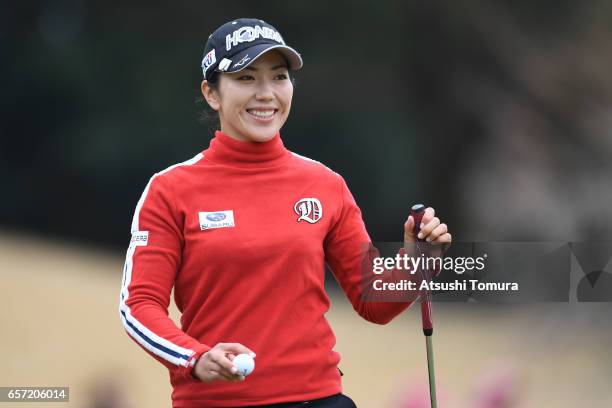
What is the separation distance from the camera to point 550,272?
3.55 m

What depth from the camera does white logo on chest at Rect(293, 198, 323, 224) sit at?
7.00 feet

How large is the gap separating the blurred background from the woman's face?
1417 millimetres

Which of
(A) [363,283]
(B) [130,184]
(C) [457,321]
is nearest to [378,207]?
(C) [457,321]

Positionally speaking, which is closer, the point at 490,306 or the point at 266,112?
the point at 266,112

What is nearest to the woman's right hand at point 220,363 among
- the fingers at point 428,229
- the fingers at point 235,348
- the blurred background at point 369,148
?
the fingers at point 235,348

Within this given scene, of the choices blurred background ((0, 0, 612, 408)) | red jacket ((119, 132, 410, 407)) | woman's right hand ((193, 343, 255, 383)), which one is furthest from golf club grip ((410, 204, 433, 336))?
blurred background ((0, 0, 612, 408))

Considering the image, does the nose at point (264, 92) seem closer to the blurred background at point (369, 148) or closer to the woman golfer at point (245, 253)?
the woman golfer at point (245, 253)

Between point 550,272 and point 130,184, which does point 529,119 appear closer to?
point 550,272

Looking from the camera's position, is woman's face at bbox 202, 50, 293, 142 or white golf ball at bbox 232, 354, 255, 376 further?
woman's face at bbox 202, 50, 293, 142

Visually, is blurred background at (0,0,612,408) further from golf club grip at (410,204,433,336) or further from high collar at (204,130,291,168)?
high collar at (204,130,291,168)

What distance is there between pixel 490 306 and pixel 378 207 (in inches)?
21.1

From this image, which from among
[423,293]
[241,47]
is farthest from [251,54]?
[423,293]

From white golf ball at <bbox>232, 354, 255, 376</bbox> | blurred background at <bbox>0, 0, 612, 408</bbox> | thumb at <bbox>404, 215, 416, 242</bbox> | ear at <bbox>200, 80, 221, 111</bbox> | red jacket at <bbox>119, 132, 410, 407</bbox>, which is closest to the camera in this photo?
white golf ball at <bbox>232, 354, 255, 376</bbox>

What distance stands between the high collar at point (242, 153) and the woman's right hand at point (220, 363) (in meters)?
0.45
